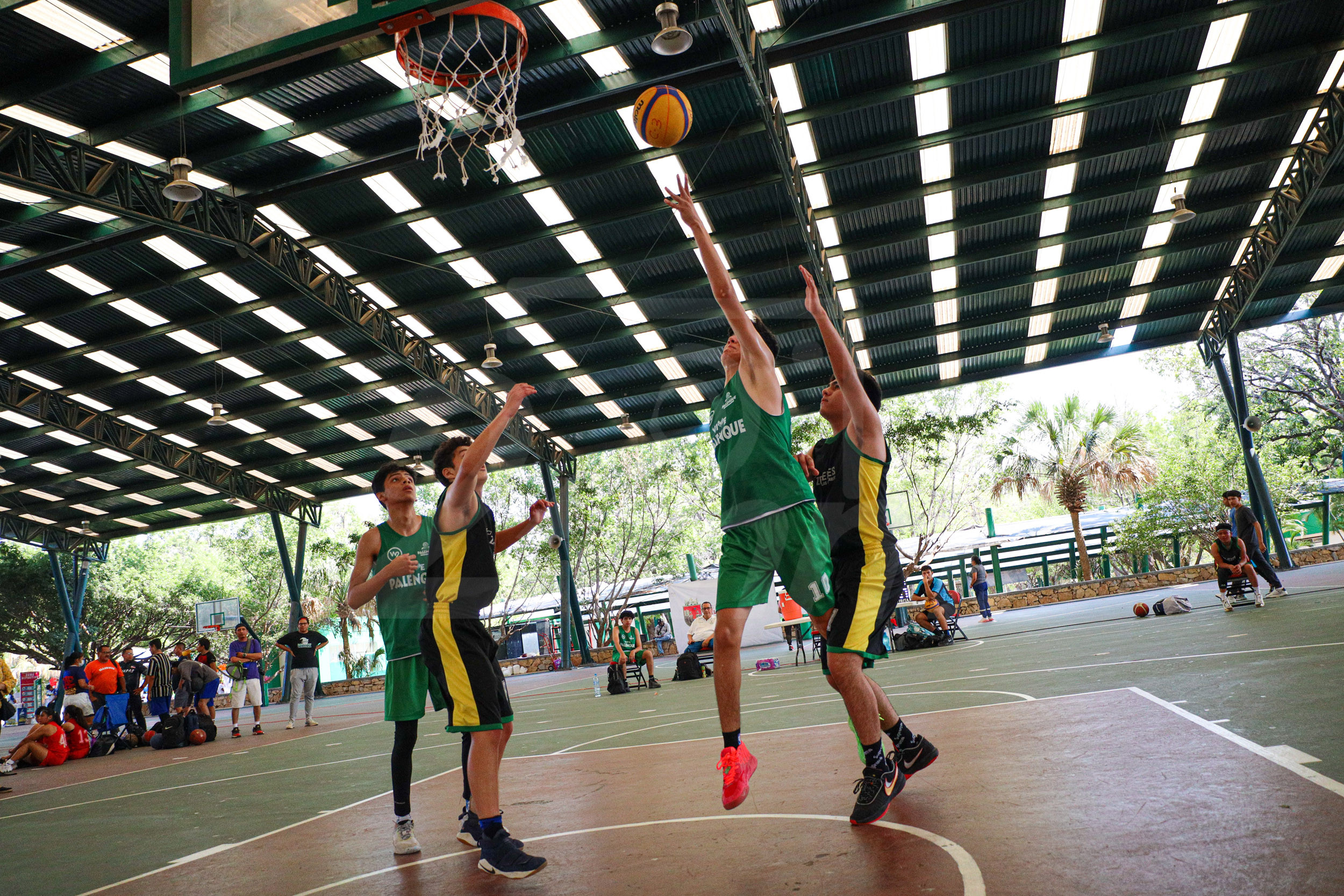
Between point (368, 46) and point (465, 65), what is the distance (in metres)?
1.10

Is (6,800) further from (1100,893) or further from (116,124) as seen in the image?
(1100,893)

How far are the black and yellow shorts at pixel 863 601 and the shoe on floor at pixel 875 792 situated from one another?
1.26ft

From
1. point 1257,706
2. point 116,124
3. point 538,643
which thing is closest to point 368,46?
point 116,124

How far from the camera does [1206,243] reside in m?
17.6

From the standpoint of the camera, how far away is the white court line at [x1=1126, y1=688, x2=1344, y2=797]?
8.80 feet

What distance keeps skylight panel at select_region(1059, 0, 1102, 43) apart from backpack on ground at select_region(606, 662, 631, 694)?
11.5 meters

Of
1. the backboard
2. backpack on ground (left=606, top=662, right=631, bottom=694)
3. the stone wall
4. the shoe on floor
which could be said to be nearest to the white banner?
Answer: the stone wall

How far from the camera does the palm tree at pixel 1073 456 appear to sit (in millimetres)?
23844

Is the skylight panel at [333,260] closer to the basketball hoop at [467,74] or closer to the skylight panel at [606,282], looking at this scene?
the basketball hoop at [467,74]

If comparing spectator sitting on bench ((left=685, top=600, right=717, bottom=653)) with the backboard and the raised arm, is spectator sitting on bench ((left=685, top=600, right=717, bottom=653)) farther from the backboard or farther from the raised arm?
the raised arm

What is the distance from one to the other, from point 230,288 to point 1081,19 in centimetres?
1474

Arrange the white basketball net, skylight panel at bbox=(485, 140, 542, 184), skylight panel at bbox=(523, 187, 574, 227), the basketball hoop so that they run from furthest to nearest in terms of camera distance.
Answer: skylight panel at bbox=(523, 187, 574, 227) → skylight panel at bbox=(485, 140, 542, 184) → the white basketball net → the basketball hoop

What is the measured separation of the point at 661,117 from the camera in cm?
611

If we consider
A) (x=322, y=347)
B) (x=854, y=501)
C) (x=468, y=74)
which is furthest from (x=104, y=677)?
(x=854, y=501)
